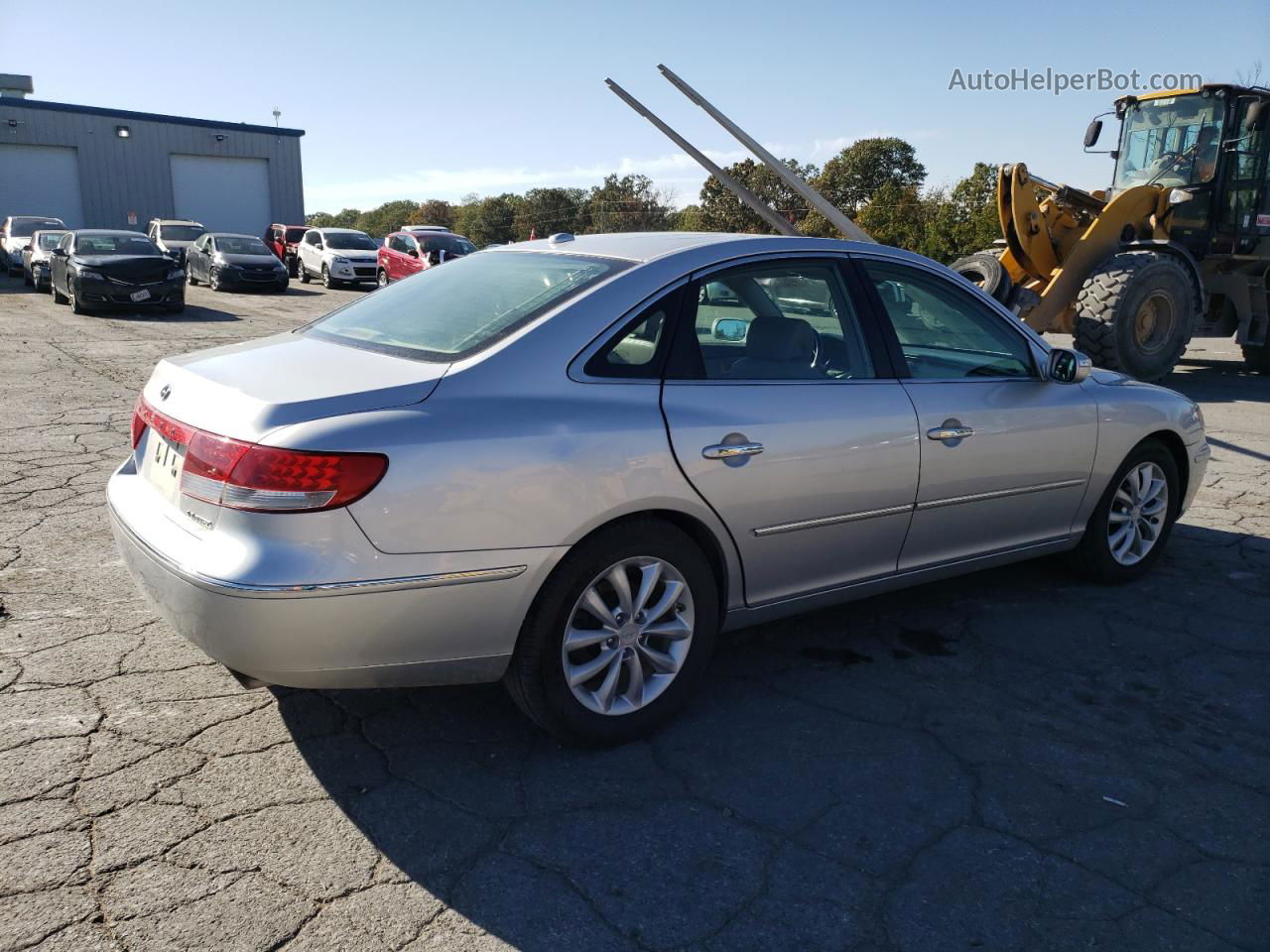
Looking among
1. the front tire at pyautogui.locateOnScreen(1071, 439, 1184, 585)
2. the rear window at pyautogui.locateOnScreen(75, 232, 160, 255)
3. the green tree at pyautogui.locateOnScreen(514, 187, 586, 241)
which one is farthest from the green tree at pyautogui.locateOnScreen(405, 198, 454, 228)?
the front tire at pyautogui.locateOnScreen(1071, 439, 1184, 585)

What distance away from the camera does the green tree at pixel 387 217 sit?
91062mm

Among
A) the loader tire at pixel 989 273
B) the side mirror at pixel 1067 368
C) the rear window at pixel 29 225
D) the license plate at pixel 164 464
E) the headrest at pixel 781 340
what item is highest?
the rear window at pixel 29 225

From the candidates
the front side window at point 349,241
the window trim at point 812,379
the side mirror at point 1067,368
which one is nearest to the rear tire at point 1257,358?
the side mirror at point 1067,368

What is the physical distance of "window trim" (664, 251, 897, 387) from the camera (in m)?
3.21

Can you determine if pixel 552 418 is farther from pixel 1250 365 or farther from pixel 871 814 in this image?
pixel 1250 365

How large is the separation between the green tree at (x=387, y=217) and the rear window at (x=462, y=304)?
88984 millimetres

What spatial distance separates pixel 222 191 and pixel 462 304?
40201 millimetres

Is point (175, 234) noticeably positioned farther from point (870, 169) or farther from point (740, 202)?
point (870, 169)

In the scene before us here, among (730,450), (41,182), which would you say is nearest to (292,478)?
(730,450)

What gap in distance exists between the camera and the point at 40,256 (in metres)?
21.2

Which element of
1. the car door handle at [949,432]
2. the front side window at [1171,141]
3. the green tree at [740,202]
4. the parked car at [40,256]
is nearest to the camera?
the car door handle at [949,432]

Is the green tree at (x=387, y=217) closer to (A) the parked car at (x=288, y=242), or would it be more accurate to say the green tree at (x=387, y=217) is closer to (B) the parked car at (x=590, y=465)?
(A) the parked car at (x=288, y=242)

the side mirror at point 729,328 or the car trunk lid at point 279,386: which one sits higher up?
the side mirror at point 729,328

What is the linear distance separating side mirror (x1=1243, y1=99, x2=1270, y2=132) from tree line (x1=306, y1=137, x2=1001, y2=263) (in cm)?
1058
